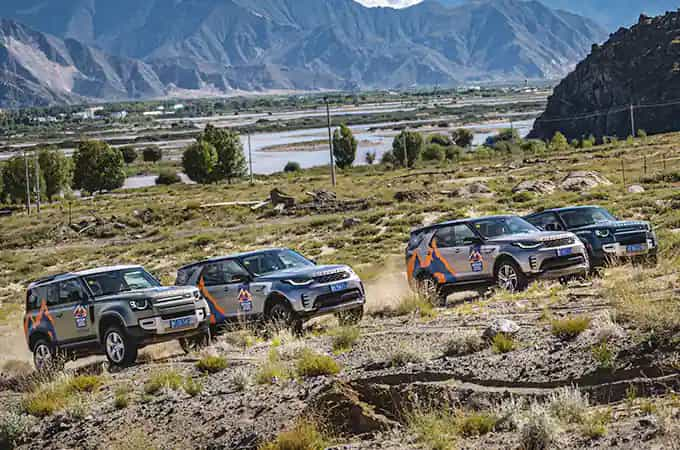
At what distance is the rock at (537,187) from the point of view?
51737 mm

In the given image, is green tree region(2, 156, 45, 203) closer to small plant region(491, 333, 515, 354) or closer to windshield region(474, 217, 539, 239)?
windshield region(474, 217, 539, 239)

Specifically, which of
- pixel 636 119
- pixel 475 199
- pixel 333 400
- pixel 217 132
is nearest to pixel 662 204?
pixel 475 199

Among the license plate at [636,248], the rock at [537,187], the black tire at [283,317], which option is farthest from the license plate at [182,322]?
the rock at [537,187]

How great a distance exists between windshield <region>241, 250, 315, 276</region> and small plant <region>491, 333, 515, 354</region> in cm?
704

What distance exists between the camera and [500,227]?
1997 centimetres

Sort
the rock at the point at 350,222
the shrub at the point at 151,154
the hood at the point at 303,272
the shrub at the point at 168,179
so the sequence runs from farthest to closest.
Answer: the shrub at the point at 151,154
the shrub at the point at 168,179
the rock at the point at 350,222
the hood at the point at 303,272

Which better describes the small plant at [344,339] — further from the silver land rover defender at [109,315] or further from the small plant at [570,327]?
the small plant at [570,327]

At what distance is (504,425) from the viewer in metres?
10.1

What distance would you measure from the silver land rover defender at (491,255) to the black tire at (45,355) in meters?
7.50

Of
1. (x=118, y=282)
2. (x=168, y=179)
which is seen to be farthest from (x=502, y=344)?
(x=168, y=179)

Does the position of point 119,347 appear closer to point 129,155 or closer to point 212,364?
point 212,364

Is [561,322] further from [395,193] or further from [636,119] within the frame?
[636,119]

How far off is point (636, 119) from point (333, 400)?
15819cm

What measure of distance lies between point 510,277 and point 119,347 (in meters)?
7.63
